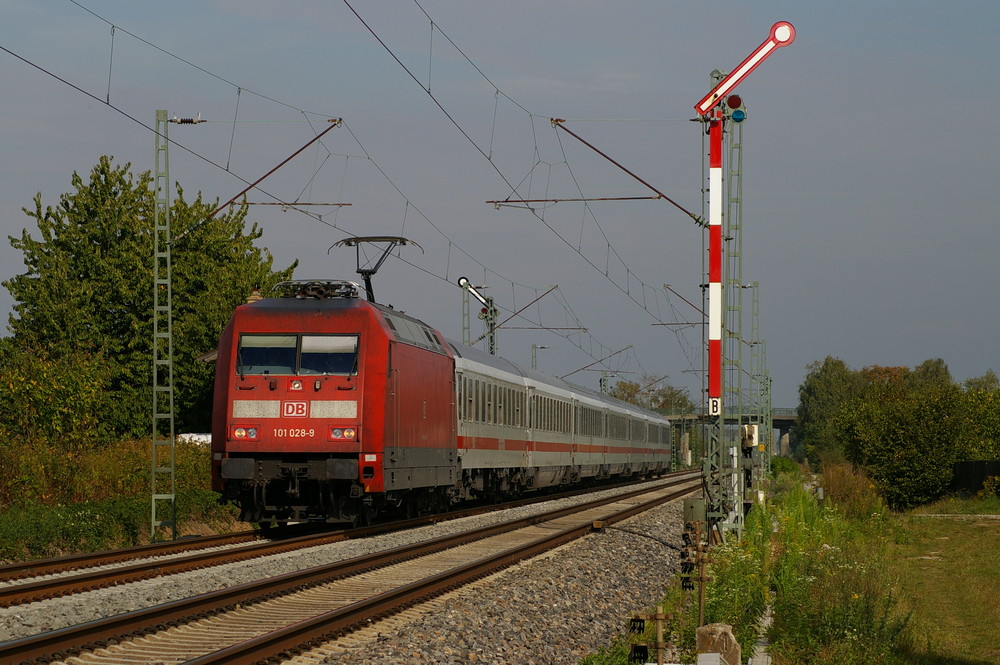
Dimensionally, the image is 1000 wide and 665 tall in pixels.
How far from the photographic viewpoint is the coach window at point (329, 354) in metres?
19.4

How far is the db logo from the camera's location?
19156 mm

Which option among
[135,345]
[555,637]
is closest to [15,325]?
[135,345]

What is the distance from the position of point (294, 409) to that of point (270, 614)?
25.4 ft

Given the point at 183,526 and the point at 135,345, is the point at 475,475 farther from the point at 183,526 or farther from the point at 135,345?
the point at 135,345

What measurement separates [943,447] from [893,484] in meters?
2.21

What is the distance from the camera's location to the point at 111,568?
15.3 m

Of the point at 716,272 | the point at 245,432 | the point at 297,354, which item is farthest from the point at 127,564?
the point at 716,272

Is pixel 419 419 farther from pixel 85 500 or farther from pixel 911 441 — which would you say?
pixel 911 441

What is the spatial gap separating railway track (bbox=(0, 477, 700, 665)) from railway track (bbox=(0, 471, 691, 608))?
6.38ft

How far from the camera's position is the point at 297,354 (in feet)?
63.9

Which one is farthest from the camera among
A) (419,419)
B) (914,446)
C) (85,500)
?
(914,446)

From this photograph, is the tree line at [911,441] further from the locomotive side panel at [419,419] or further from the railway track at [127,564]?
the railway track at [127,564]

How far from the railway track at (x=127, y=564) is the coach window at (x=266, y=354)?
267 centimetres

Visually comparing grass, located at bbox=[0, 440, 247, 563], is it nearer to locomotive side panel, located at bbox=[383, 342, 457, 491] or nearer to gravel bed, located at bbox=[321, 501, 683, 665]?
locomotive side panel, located at bbox=[383, 342, 457, 491]
